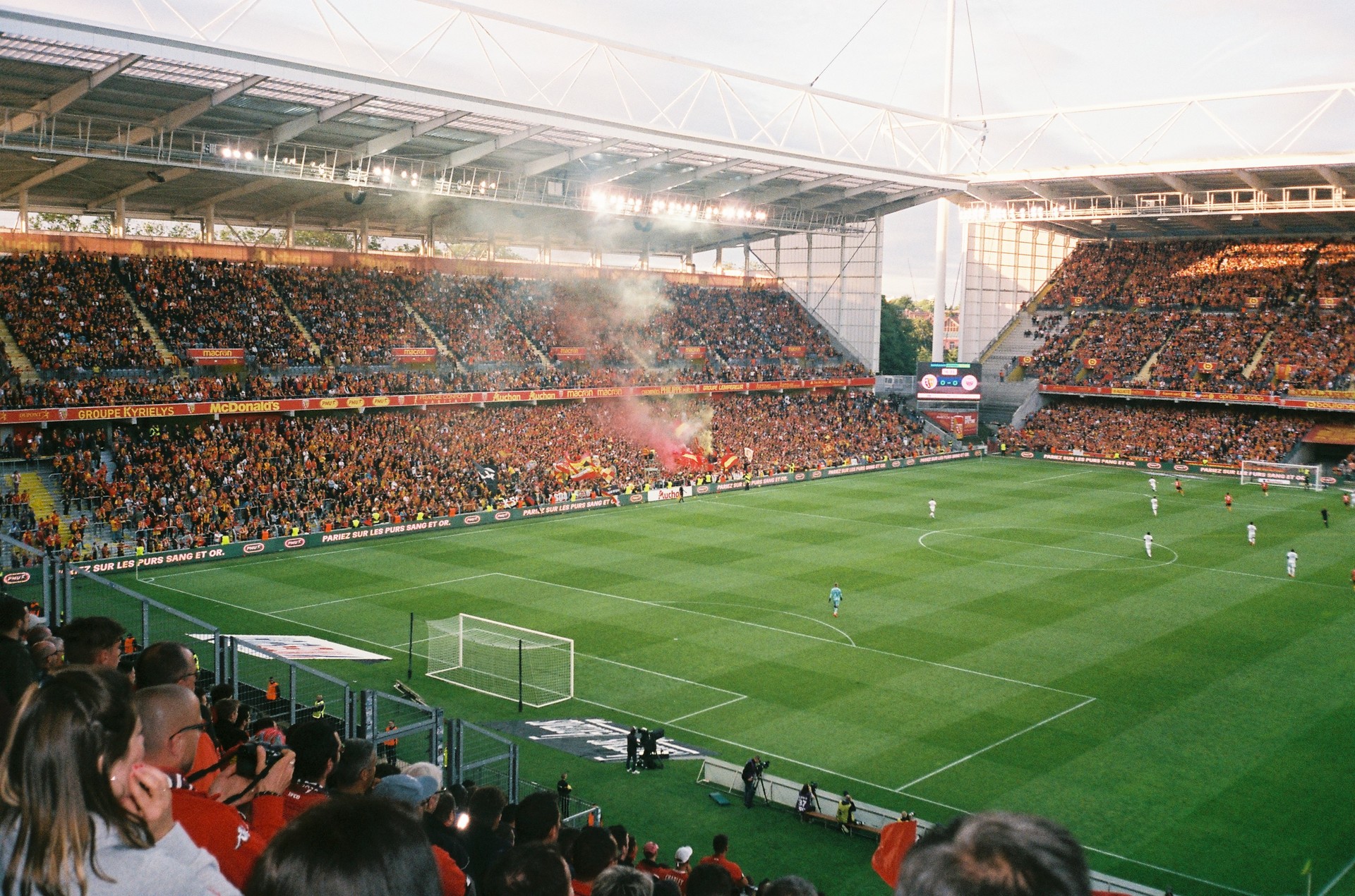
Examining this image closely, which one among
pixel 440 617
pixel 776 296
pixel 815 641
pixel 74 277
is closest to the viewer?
pixel 815 641

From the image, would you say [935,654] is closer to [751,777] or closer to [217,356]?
[751,777]

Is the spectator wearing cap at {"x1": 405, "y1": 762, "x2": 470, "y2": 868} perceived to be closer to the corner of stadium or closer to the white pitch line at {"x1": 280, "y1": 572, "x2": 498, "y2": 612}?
the corner of stadium

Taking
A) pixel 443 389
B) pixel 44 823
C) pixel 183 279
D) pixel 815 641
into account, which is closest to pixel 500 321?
pixel 443 389

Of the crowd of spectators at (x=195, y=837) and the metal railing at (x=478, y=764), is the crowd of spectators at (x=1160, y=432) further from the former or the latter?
the crowd of spectators at (x=195, y=837)

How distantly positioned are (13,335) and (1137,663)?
40.5 meters

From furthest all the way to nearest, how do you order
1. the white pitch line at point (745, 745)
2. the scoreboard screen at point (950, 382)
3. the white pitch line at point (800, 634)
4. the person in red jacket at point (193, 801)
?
the scoreboard screen at point (950, 382), the white pitch line at point (800, 634), the white pitch line at point (745, 745), the person in red jacket at point (193, 801)

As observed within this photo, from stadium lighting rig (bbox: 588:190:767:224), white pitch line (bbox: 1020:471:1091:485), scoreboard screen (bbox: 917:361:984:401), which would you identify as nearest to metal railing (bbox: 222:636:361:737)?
stadium lighting rig (bbox: 588:190:767:224)

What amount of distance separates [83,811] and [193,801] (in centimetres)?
110

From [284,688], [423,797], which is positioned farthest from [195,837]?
[284,688]

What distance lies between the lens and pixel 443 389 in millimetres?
52938

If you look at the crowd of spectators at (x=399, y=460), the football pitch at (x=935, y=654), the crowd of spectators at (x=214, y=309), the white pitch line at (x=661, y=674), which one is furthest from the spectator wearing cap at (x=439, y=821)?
the crowd of spectators at (x=214, y=309)

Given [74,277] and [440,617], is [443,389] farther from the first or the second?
[440,617]

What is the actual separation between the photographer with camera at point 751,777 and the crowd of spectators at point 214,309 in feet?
118

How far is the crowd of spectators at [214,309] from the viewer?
46781 millimetres
